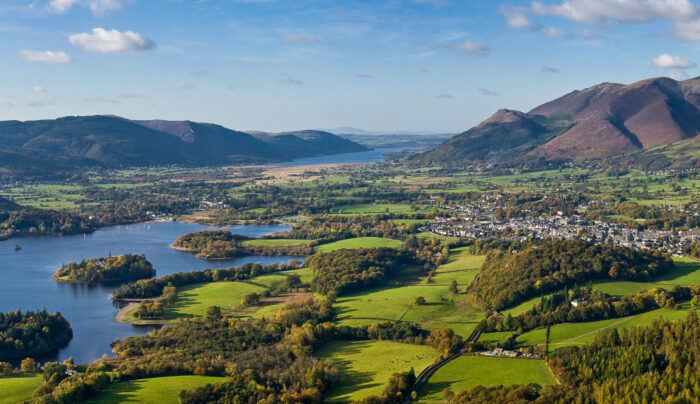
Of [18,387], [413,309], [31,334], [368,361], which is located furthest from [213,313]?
[18,387]

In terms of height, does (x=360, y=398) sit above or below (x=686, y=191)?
below

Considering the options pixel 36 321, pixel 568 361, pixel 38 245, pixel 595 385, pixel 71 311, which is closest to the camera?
pixel 595 385

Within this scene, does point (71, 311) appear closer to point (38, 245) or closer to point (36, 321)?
point (36, 321)

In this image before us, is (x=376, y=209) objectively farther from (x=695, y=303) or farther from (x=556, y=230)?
(x=695, y=303)

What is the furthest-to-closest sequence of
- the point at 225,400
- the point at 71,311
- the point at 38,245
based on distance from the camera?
1. the point at 38,245
2. the point at 71,311
3. the point at 225,400

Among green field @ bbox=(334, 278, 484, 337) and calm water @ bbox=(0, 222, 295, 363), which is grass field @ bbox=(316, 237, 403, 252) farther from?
green field @ bbox=(334, 278, 484, 337)

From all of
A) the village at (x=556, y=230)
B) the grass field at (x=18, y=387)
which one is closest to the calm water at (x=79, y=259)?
the grass field at (x=18, y=387)

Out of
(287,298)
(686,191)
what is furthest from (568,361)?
(686,191)
